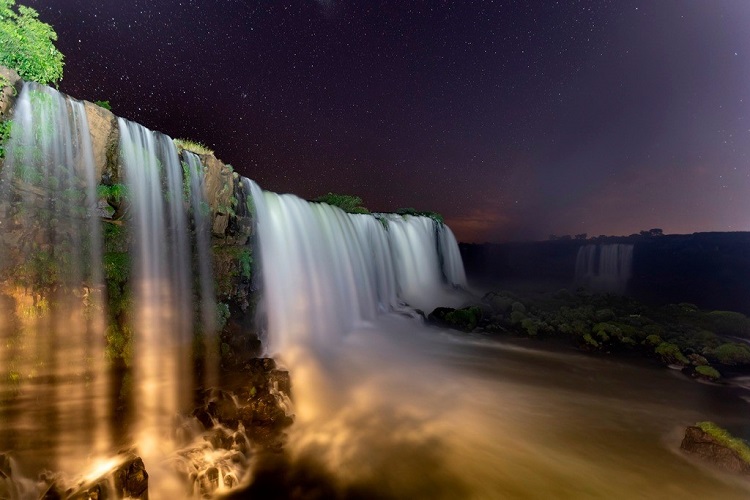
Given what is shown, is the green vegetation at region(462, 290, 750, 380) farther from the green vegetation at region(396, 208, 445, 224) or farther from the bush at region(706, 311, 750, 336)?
the green vegetation at region(396, 208, 445, 224)

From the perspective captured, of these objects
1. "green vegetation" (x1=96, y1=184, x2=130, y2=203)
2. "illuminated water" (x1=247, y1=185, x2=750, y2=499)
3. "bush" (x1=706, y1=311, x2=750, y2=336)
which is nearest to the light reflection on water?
"illuminated water" (x1=247, y1=185, x2=750, y2=499)

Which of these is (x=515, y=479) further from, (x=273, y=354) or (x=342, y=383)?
(x=273, y=354)

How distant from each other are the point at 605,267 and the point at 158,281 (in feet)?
126

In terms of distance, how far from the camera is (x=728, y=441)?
219 inches

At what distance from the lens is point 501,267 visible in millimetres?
37719

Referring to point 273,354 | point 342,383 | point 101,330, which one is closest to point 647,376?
point 342,383

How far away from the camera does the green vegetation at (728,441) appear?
5.28 meters

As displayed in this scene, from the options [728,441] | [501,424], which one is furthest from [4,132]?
[728,441]

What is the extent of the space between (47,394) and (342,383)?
6.04 meters

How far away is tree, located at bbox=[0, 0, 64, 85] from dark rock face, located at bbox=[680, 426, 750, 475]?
1367cm

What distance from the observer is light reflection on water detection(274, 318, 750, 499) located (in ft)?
17.1

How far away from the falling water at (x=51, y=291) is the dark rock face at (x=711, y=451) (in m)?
11.0

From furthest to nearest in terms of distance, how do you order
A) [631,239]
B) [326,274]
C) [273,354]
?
[631,239] → [326,274] → [273,354]

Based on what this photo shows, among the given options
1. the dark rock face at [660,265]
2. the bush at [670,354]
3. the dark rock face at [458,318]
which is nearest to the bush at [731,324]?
the bush at [670,354]
